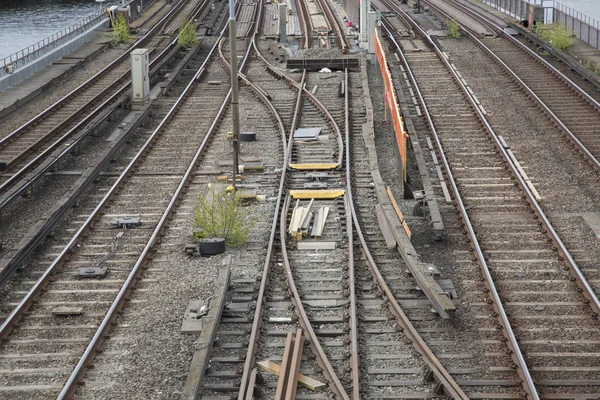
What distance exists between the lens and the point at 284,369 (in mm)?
10516

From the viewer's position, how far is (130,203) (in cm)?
1748

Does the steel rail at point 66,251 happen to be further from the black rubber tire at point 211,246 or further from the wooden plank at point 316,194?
the wooden plank at point 316,194

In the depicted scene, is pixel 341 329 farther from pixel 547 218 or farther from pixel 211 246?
pixel 547 218

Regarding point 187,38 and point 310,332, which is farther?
point 187,38

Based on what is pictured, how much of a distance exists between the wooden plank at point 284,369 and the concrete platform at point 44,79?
52.2 ft

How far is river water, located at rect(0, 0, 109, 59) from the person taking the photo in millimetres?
61500

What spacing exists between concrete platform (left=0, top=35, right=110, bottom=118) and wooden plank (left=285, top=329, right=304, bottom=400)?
15.9 meters

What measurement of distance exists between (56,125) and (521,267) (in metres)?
13.9

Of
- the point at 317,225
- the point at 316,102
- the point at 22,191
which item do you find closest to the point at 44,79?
the point at 316,102

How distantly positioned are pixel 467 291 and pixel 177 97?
16.1m

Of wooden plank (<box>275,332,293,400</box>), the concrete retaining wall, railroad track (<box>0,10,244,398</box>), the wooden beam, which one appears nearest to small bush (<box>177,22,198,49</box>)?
the concrete retaining wall

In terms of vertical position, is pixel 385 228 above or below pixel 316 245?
above

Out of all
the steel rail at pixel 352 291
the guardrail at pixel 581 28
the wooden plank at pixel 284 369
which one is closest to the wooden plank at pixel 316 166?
the steel rail at pixel 352 291

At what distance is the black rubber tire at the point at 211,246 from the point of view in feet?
48.0
